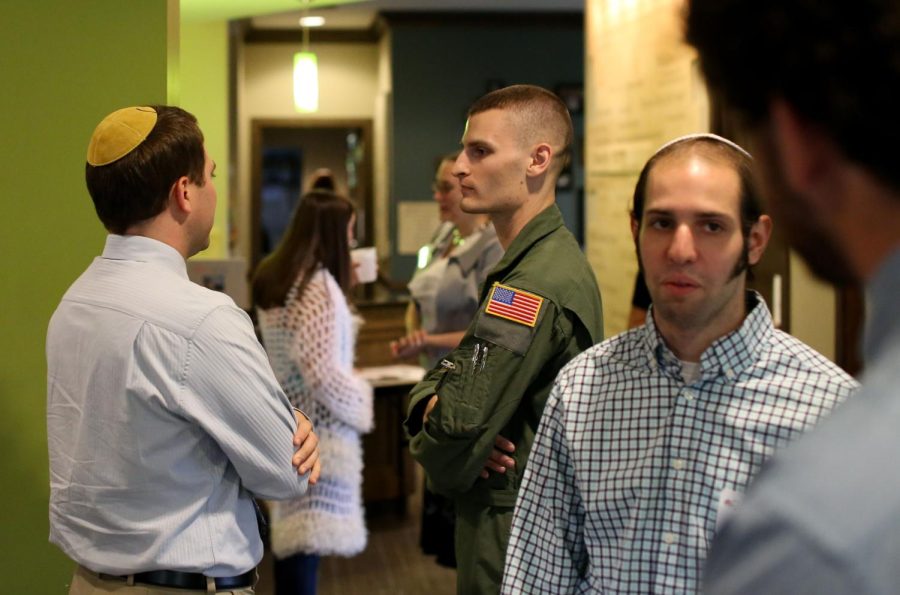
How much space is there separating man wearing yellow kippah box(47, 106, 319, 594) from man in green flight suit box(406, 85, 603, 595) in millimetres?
342

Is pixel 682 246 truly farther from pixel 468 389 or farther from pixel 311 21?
pixel 311 21

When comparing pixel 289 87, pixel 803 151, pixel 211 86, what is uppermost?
pixel 289 87

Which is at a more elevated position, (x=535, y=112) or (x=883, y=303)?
(x=535, y=112)

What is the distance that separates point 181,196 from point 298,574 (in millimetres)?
2346

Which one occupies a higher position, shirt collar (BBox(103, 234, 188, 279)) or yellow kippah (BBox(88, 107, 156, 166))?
yellow kippah (BBox(88, 107, 156, 166))

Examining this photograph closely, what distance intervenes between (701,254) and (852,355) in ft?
8.47

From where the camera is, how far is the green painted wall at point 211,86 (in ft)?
24.2

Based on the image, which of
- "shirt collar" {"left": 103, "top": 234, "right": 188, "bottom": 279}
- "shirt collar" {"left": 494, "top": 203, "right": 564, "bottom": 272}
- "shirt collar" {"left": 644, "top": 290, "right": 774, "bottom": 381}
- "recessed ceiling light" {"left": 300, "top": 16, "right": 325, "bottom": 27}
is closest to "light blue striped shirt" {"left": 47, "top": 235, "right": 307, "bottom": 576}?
"shirt collar" {"left": 103, "top": 234, "right": 188, "bottom": 279}

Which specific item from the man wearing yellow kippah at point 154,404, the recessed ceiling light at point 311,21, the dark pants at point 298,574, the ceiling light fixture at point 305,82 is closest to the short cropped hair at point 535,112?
the man wearing yellow kippah at point 154,404

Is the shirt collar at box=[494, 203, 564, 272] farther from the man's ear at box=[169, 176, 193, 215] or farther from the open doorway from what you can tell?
the open doorway

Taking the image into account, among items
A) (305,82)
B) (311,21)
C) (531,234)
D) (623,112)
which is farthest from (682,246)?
(311,21)

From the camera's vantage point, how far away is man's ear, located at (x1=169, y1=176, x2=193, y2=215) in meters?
1.84

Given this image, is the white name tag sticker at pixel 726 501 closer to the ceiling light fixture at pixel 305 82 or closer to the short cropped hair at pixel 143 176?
the short cropped hair at pixel 143 176

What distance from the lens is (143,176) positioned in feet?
5.94
